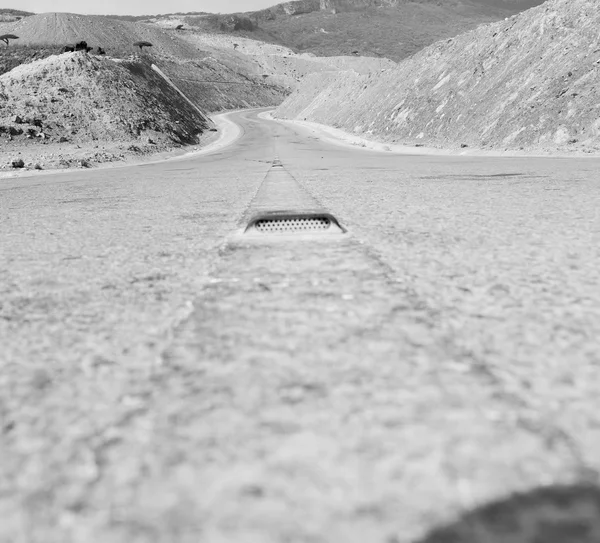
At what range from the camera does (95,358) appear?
43.4 inches

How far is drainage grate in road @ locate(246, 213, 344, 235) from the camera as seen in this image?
2578mm

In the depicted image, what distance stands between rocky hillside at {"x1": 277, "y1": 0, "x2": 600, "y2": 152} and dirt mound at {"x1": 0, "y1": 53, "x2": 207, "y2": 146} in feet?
49.0

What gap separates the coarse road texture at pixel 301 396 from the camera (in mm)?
647

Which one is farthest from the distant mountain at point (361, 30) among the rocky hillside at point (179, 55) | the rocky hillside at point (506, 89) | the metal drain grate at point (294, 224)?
the metal drain grate at point (294, 224)

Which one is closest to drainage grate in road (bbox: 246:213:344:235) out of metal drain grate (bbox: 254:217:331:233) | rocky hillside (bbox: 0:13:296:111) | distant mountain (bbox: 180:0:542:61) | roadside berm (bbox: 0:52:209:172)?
metal drain grate (bbox: 254:217:331:233)

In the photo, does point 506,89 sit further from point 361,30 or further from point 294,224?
point 361,30

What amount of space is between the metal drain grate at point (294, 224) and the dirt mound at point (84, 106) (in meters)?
31.0

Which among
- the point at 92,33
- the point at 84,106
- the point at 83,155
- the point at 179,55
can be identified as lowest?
the point at 83,155

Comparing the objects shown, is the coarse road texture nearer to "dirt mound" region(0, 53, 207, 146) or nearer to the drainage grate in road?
the drainage grate in road

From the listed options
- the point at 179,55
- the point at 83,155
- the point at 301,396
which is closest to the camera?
the point at 301,396

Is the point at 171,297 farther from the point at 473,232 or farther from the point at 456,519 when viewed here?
the point at 473,232

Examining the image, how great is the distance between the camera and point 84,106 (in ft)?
113

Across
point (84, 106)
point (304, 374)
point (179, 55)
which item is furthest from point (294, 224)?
point (179, 55)

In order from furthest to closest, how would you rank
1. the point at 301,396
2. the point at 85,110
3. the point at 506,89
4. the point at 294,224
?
the point at 85,110, the point at 506,89, the point at 294,224, the point at 301,396
